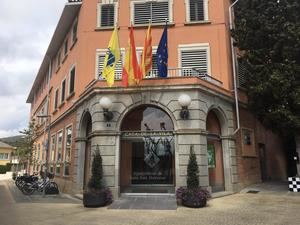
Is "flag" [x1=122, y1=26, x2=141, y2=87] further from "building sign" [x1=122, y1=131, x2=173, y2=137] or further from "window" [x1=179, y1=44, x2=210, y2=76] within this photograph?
"window" [x1=179, y1=44, x2=210, y2=76]

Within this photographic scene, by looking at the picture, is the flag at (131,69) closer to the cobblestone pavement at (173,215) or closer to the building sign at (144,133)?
the building sign at (144,133)

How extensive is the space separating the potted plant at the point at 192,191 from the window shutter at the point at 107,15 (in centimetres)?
881

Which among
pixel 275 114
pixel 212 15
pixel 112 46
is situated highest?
pixel 212 15

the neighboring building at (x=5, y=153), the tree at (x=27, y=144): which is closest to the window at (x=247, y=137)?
the tree at (x=27, y=144)

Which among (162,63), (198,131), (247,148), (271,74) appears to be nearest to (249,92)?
(271,74)

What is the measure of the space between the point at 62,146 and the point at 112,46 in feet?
29.0

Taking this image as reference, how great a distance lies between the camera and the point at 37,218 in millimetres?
8922

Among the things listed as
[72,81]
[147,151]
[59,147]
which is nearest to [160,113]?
[147,151]

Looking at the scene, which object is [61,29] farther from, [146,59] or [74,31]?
[146,59]

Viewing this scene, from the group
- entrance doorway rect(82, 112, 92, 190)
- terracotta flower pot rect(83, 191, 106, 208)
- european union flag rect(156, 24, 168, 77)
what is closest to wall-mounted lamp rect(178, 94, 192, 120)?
european union flag rect(156, 24, 168, 77)

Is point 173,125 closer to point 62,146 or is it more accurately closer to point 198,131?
point 198,131

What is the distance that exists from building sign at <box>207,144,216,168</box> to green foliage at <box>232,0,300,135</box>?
117 inches

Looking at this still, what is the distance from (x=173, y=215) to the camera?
9305mm

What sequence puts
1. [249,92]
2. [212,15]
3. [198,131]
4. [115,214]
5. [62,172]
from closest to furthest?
[115,214], [198,131], [249,92], [212,15], [62,172]
